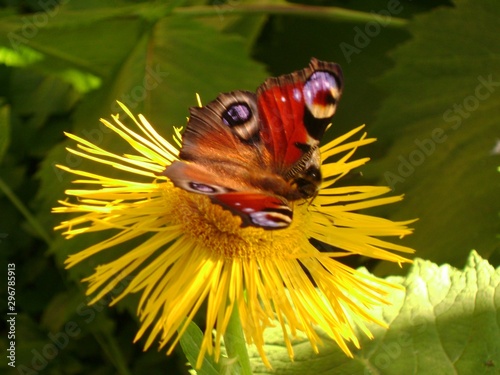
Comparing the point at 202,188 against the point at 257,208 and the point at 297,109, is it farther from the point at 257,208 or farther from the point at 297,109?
the point at 297,109

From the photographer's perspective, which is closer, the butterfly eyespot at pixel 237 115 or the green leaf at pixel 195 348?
the green leaf at pixel 195 348

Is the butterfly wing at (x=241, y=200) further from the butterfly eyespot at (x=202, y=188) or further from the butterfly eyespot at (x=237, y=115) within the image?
the butterfly eyespot at (x=237, y=115)

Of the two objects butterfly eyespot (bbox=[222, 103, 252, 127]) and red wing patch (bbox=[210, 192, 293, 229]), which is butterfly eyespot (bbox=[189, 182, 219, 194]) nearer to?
red wing patch (bbox=[210, 192, 293, 229])

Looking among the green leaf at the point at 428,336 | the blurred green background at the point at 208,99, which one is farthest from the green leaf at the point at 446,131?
the green leaf at the point at 428,336

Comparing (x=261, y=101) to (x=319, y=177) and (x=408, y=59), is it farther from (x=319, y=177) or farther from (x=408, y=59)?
(x=408, y=59)

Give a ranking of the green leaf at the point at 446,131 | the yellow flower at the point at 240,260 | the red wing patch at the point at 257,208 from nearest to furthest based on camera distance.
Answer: the red wing patch at the point at 257,208 → the yellow flower at the point at 240,260 → the green leaf at the point at 446,131

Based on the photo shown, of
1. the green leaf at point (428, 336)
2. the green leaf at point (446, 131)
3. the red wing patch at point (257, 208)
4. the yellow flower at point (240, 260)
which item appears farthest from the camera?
the green leaf at point (446, 131)

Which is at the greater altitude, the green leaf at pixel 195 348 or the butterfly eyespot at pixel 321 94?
the butterfly eyespot at pixel 321 94

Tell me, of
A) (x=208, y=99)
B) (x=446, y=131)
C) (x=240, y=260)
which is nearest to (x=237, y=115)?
(x=240, y=260)
